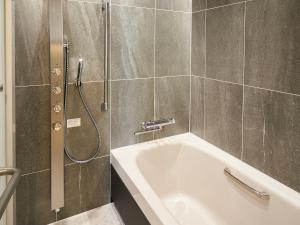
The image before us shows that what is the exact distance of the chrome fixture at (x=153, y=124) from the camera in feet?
6.83

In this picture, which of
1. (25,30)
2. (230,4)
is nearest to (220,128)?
(230,4)

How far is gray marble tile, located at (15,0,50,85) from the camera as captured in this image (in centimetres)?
159

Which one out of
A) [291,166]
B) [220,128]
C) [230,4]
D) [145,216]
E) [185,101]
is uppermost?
[230,4]

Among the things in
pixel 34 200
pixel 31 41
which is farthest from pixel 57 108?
pixel 34 200

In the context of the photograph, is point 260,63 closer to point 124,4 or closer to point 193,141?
point 193,141

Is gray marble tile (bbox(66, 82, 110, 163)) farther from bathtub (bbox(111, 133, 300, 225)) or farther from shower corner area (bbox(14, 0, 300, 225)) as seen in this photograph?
bathtub (bbox(111, 133, 300, 225))

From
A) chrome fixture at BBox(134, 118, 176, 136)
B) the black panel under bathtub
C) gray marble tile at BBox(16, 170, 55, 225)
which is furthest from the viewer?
chrome fixture at BBox(134, 118, 176, 136)

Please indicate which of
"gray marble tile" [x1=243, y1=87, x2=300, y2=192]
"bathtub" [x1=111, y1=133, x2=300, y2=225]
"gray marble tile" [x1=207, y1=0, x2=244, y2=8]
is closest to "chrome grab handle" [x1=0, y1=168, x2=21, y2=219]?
"bathtub" [x1=111, y1=133, x2=300, y2=225]

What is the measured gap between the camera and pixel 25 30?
1.61 metres

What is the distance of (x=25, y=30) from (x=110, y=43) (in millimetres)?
592

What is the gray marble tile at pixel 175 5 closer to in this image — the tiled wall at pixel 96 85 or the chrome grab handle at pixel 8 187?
the tiled wall at pixel 96 85

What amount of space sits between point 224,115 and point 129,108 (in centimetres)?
78

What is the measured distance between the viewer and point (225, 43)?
1928 millimetres

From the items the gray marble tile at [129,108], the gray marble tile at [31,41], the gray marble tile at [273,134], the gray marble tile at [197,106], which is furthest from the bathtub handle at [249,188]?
the gray marble tile at [31,41]
